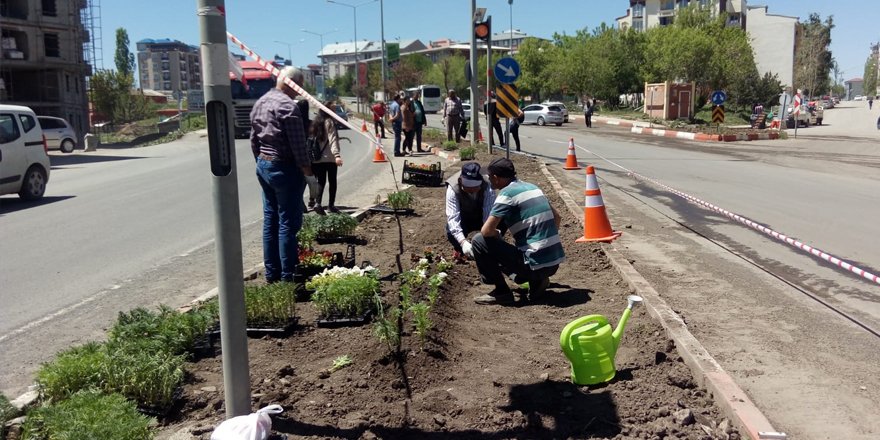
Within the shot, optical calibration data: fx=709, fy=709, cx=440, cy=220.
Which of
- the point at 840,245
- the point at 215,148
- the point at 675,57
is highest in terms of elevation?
the point at 675,57

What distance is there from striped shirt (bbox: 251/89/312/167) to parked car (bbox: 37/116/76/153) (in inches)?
1200

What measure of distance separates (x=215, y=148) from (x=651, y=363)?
3.01m

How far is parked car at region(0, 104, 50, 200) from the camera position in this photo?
12807 millimetres

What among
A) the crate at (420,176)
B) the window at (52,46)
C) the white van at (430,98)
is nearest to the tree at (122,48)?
the white van at (430,98)

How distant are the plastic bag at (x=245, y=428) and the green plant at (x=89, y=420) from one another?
456 mm

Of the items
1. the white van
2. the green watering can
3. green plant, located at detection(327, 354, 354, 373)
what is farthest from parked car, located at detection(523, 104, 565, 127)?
green plant, located at detection(327, 354, 354, 373)

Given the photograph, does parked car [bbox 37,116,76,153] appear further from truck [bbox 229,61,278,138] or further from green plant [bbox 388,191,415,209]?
green plant [bbox 388,191,415,209]

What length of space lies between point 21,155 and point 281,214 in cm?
975

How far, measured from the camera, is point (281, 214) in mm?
6012

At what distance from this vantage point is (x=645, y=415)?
3.72 m

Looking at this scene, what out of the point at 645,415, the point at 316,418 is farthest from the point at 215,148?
the point at 645,415

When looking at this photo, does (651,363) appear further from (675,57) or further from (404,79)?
(404,79)

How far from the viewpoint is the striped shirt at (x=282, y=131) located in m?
5.89

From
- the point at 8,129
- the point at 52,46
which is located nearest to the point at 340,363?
the point at 8,129
